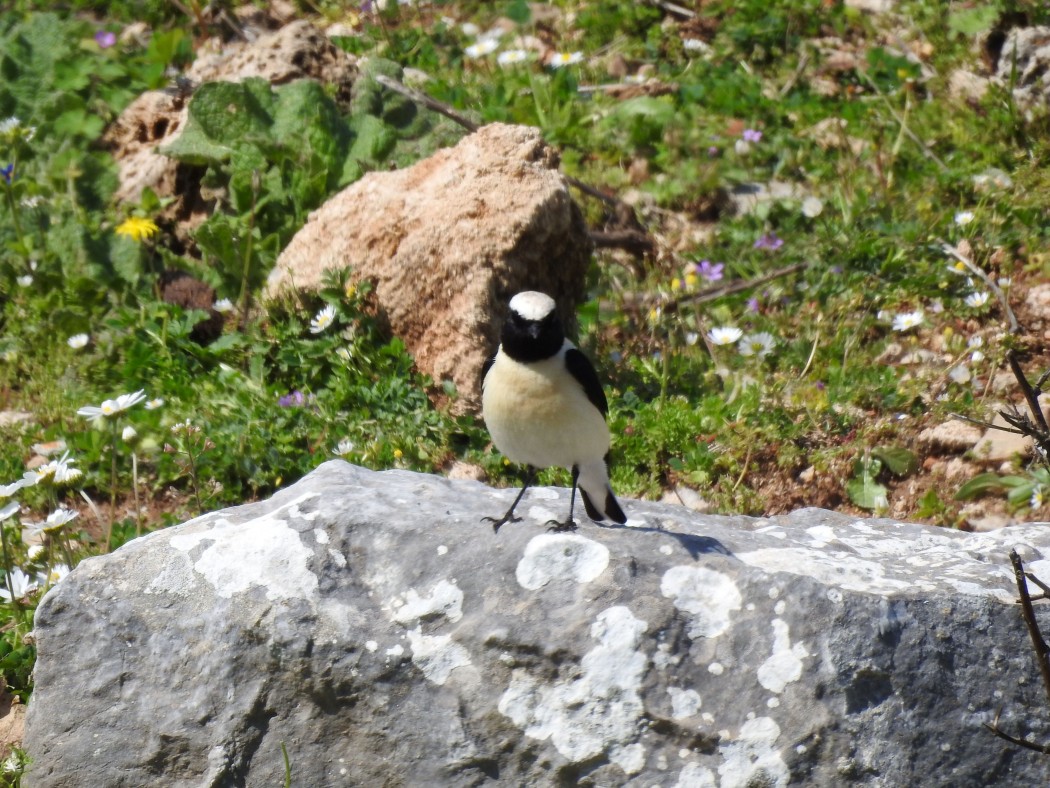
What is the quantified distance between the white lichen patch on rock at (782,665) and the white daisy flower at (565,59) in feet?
20.0

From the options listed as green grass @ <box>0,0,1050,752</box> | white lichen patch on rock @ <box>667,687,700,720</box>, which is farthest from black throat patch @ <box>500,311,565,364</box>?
white lichen patch on rock @ <box>667,687,700,720</box>

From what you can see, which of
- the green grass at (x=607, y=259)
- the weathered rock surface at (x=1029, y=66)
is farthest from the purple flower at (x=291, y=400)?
the weathered rock surface at (x=1029, y=66)

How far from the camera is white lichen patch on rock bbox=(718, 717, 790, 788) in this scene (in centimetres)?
319

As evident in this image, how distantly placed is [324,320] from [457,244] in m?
0.78

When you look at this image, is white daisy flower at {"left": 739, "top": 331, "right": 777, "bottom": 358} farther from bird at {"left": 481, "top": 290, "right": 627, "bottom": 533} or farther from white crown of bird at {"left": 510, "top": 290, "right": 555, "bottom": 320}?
white crown of bird at {"left": 510, "top": 290, "right": 555, "bottom": 320}

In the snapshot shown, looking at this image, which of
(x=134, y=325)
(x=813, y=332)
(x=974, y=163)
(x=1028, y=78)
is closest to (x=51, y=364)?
(x=134, y=325)

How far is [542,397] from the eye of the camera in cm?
414

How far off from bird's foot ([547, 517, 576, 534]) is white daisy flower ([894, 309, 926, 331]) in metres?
2.74

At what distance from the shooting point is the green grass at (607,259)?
5.44 m

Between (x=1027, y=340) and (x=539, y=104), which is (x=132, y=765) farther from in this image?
(x=539, y=104)

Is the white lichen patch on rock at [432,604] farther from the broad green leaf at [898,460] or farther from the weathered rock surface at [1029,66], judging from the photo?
the weathered rock surface at [1029,66]

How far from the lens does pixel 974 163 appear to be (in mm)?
7176

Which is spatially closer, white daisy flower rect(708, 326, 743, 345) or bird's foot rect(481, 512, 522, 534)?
bird's foot rect(481, 512, 522, 534)

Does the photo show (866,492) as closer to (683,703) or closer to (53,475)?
(683,703)
